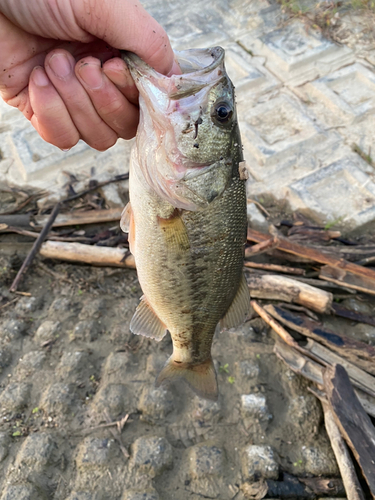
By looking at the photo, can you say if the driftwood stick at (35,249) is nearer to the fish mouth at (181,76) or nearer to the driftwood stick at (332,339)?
the driftwood stick at (332,339)

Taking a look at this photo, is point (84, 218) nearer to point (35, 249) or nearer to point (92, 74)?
point (35, 249)

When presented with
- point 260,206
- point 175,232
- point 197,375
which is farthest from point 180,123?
point 260,206

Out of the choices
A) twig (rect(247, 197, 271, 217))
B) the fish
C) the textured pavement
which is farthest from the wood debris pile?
the fish

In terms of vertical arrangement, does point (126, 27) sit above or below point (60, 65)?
above

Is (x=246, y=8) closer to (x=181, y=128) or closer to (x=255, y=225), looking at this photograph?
(x=255, y=225)

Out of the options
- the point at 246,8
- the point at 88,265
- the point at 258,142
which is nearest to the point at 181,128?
the point at 88,265

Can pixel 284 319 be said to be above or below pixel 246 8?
below

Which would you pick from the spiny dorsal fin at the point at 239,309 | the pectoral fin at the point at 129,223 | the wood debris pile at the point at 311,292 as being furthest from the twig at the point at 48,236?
the spiny dorsal fin at the point at 239,309
